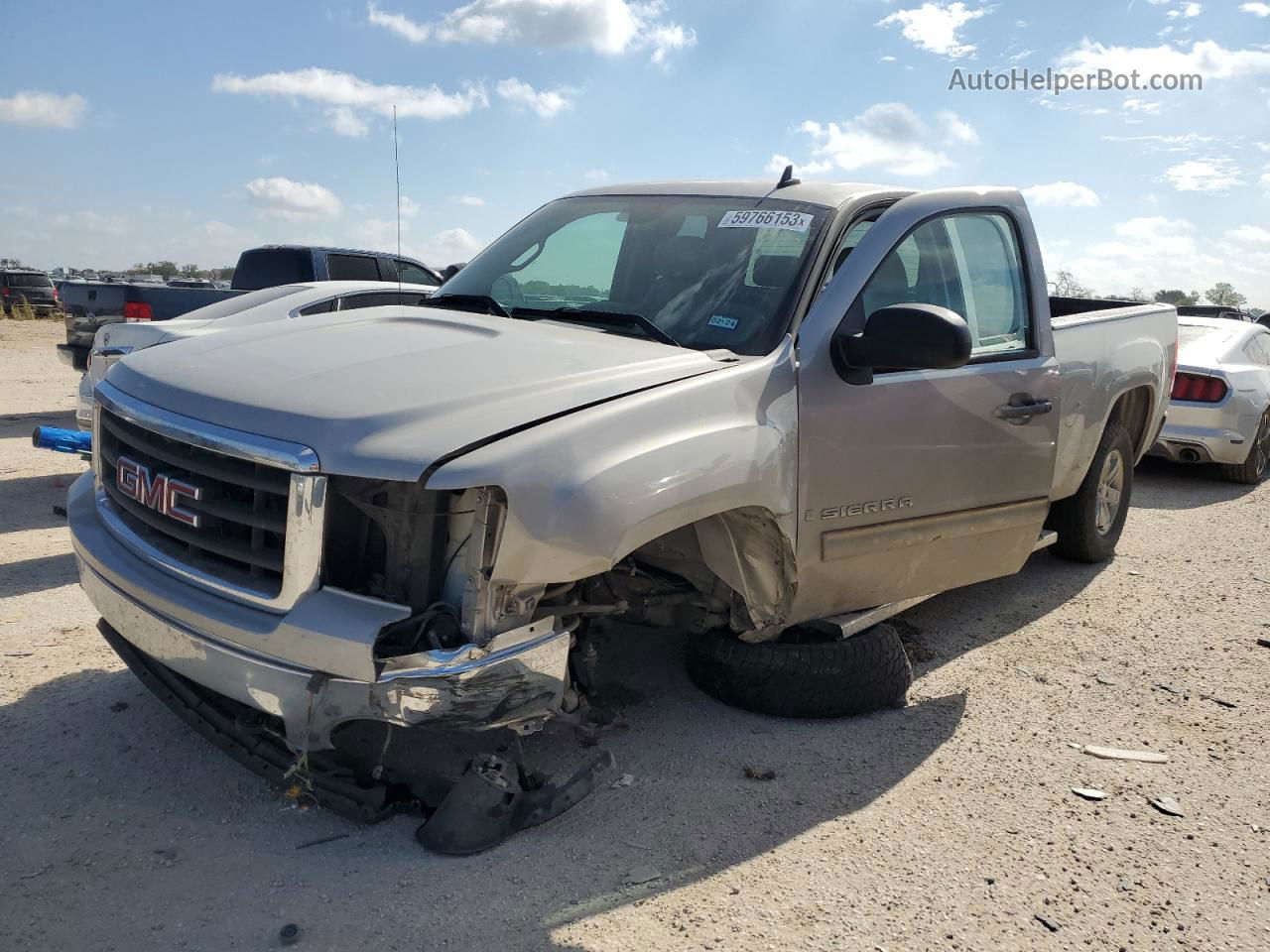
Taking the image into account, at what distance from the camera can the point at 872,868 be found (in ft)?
9.53

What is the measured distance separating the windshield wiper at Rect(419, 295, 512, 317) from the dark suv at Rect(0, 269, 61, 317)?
2886cm

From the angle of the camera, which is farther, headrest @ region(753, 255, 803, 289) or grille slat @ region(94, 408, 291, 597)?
headrest @ region(753, 255, 803, 289)

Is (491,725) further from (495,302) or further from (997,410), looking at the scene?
(997,410)

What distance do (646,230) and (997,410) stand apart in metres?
1.54

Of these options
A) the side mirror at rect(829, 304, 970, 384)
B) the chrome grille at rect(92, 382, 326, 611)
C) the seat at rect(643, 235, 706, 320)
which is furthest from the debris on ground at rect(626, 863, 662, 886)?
the seat at rect(643, 235, 706, 320)

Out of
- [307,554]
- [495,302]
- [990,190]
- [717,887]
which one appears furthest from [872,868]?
[990,190]

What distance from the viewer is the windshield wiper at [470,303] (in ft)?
12.6

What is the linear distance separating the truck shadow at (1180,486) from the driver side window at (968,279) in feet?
15.0

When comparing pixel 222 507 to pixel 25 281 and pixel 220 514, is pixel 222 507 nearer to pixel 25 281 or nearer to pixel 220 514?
pixel 220 514

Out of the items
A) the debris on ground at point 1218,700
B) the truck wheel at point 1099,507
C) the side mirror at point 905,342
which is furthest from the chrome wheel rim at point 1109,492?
the side mirror at point 905,342

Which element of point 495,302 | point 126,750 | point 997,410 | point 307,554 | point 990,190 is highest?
point 990,190

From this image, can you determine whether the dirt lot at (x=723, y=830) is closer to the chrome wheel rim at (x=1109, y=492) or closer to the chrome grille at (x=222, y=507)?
the chrome grille at (x=222, y=507)

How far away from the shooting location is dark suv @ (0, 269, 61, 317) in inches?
1113

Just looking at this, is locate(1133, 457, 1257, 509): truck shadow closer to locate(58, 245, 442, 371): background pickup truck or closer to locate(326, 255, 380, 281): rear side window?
locate(58, 245, 442, 371): background pickup truck
